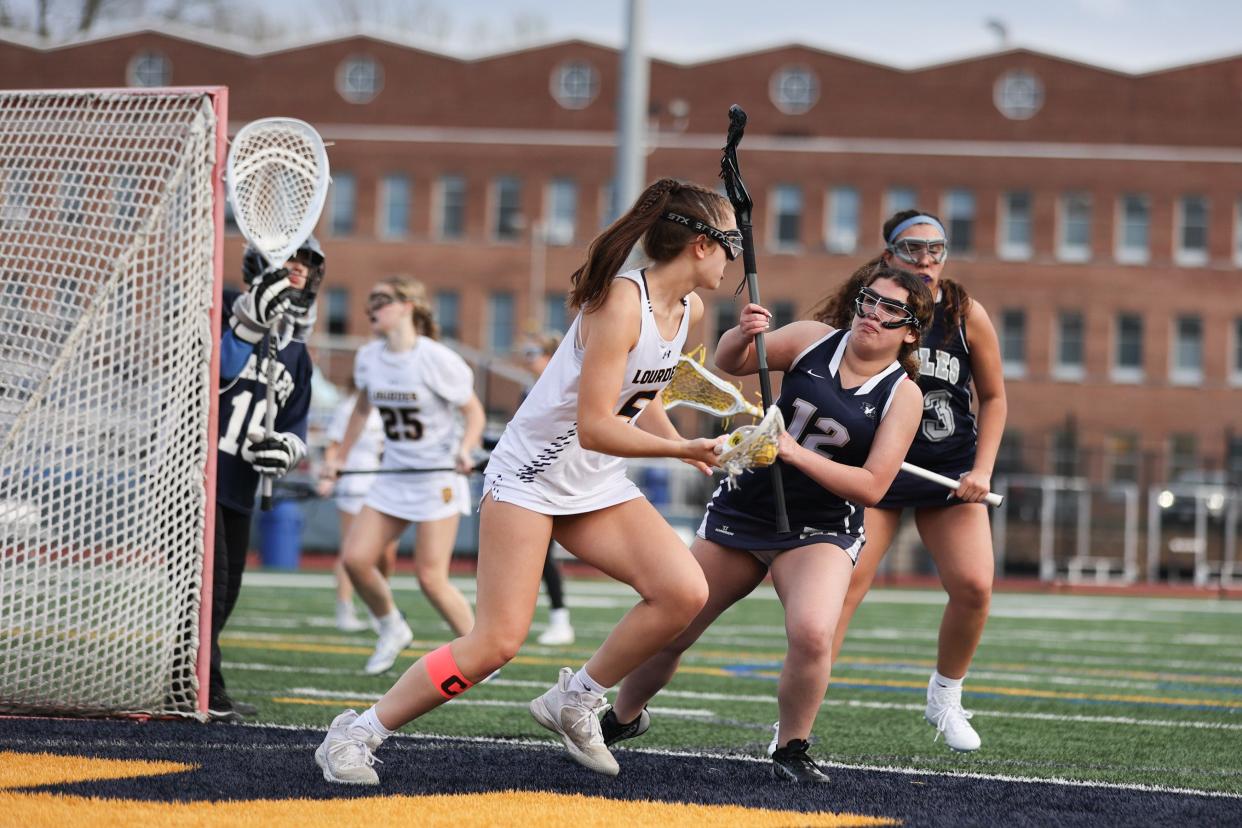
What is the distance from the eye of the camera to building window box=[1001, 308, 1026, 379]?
161 ft

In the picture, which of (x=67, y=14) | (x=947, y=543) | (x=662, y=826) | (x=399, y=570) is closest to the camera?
(x=662, y=826)

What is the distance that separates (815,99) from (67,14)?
81.4ft

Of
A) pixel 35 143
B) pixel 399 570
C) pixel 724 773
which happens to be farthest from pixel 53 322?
pixel 399 570

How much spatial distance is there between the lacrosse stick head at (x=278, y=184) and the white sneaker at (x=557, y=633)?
15.5 ft

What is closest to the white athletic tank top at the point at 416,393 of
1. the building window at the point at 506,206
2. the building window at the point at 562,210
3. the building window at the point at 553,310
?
the building window at the point at 553,310

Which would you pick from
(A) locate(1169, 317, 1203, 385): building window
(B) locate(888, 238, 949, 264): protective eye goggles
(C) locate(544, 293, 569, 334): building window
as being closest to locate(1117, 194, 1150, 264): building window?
(A) locate(1169, 317, 1203, 385): building window

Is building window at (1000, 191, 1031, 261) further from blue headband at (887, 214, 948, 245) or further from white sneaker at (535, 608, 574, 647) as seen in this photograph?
blue headband at (887, 214, 948, 245)

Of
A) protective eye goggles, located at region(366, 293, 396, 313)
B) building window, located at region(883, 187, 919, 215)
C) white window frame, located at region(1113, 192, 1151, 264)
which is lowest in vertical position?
protective eye goggles, located at region(366, 293, 396, 313)

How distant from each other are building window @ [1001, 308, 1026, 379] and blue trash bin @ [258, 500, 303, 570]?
1248 inches

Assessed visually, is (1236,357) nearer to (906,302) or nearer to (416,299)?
A: (416,299)

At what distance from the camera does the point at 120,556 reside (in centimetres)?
652

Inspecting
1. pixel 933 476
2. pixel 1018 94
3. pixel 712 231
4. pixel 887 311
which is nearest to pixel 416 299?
pixel 933 476

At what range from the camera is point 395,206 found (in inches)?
2008

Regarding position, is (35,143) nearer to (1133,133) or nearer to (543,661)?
(543,661)
